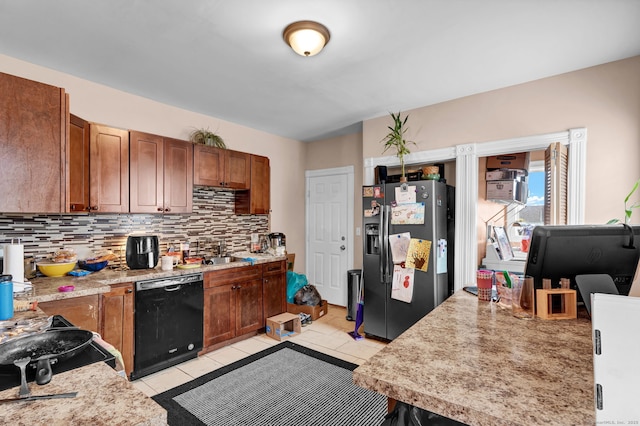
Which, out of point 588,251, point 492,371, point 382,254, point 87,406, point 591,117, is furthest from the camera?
point 382,254

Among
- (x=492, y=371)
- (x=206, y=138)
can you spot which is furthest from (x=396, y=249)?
(x=206, y=138)

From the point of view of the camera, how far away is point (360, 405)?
7.63 feet

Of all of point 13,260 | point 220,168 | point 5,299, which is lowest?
point 5,299

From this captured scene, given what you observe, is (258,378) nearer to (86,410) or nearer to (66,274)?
(66,274)

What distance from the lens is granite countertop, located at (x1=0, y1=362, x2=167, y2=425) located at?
0.77 meters

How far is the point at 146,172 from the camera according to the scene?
9.90 ft

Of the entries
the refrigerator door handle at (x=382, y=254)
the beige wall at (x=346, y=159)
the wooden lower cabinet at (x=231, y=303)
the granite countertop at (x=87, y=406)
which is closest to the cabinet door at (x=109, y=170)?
the wooden lower cabinet at (x=231, y=303)

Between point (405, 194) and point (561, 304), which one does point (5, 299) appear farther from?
point (405, 194)

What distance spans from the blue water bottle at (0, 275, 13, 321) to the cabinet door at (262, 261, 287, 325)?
2383 millimetres

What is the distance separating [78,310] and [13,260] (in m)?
0.51

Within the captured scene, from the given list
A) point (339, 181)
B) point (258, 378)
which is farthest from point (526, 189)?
point (258, 378)

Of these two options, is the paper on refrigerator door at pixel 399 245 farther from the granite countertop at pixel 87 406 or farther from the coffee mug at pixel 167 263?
the granite countertop at pixel 87 406

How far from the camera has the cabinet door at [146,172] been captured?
9.61 feet

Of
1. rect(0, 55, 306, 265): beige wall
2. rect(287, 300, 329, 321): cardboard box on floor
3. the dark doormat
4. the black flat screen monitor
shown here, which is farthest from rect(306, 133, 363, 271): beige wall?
the black flat screen monitor
